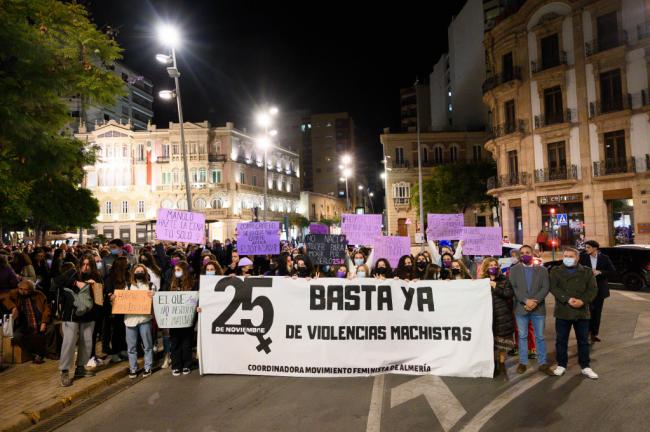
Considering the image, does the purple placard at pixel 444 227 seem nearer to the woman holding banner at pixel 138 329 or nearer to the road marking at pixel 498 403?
the road marking at pixel 498 403

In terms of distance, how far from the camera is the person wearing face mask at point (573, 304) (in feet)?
23.0

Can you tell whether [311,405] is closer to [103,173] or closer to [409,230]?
[409,230]

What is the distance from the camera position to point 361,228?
40.1ft

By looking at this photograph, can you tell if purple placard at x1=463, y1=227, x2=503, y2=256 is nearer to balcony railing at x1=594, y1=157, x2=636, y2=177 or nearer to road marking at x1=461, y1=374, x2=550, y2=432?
road marking at x1=461, y1=374, x2=550, y2=432

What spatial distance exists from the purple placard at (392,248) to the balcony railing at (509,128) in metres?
26.6

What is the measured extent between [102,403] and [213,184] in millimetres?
61026

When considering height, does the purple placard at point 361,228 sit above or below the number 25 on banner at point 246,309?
above

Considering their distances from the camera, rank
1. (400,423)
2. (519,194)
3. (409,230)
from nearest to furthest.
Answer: (400,423)
(519,194)
(409,230)

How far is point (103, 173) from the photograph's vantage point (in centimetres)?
6650

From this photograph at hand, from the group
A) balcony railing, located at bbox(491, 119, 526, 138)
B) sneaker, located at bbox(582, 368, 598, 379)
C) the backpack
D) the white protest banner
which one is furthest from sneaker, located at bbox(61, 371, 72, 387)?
balcony railing, located at bbox(491, 119, 526, 138)

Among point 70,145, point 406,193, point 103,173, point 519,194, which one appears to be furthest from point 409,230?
point 70,145

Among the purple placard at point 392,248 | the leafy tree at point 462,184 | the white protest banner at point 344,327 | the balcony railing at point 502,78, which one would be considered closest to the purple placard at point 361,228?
the purple placard at point 392,248

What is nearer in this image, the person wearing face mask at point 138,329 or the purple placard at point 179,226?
the person wearing face mask at point 138,329

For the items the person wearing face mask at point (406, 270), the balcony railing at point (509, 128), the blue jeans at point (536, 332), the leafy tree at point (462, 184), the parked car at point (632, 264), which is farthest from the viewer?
the leafy tree at point (462, 184)
